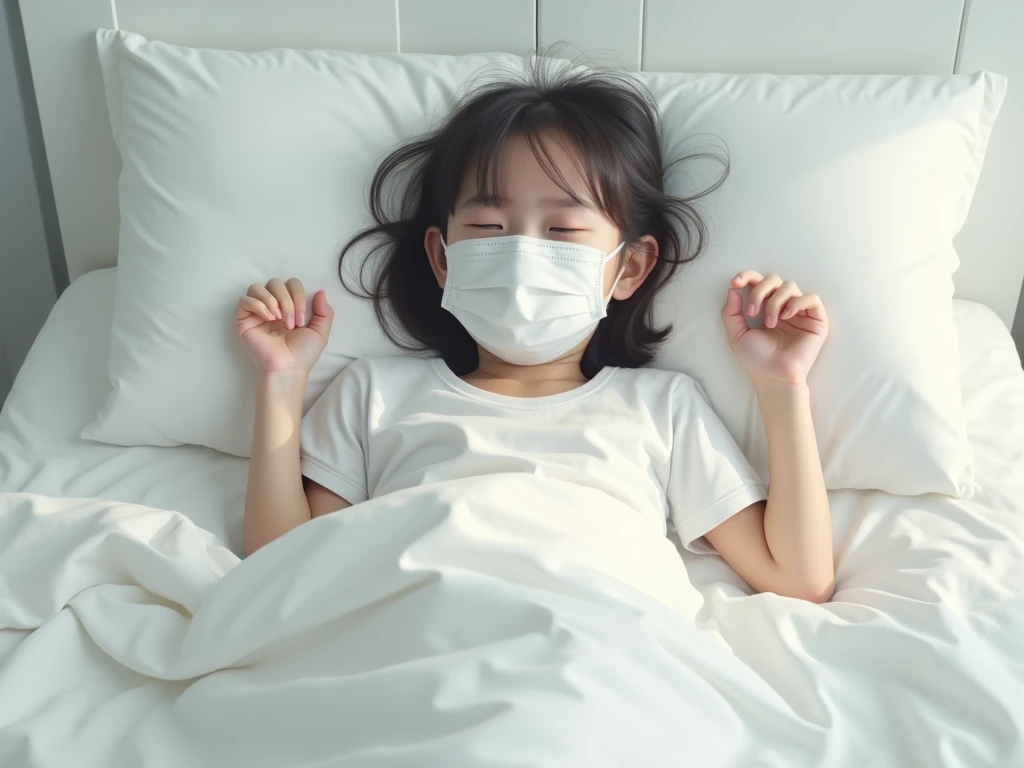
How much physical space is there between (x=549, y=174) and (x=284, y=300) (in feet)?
1.28

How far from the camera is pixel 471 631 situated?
0.78 metres

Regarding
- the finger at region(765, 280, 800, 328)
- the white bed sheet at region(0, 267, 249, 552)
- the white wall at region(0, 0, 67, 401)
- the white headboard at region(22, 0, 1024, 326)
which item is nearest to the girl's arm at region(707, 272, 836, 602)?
the finger at region(765, 280, 800, 328)

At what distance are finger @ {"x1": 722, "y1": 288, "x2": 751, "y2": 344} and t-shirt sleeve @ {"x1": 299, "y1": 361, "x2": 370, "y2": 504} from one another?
0.48 m

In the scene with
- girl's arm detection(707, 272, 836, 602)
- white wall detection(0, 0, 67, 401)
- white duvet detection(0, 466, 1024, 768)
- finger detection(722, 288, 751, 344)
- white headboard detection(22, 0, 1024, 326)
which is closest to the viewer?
white duvet detection(0, 466, 1024, 768)

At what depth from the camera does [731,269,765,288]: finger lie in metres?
1.10

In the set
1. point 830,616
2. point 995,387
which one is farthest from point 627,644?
point 995,387

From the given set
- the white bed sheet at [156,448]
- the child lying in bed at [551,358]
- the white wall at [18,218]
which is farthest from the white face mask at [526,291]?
the white wall at [18,218]

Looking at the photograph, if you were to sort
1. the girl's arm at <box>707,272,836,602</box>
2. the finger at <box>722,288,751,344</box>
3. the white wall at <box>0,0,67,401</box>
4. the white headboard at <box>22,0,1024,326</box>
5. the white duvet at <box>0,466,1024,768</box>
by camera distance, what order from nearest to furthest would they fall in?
the white duvet at <box>0,466,1024,768</box>, the girl's arm at <box>707,272,836,602</box>, the finger at <box>722,288,751,344</box>, the white headboard at <box>22,0,1024,326</box>, the white wall at <box>0,0,67,401</box>

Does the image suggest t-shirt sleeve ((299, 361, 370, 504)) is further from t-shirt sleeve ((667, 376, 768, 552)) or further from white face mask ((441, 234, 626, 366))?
t-shirt sleeve ((667, 376, 768, 552))

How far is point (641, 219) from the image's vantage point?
1142mm

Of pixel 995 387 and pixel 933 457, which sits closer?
pixel 933 457

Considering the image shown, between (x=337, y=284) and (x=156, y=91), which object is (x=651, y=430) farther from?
(x=156, y=91)

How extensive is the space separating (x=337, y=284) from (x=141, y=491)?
377 mm

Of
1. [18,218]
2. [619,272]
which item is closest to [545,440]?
[619,272]
